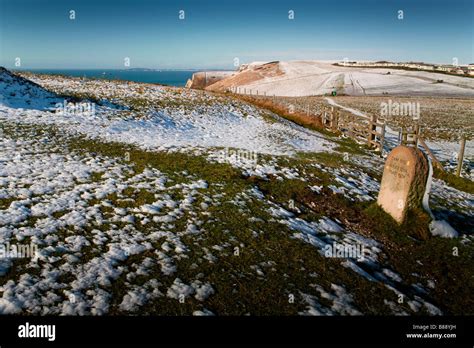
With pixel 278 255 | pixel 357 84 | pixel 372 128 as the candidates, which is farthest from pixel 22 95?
pixel 357 84

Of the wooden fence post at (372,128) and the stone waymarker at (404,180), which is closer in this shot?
the stone waymarker at (404,180)

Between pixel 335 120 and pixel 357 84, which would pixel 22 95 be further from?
pixel 357 84

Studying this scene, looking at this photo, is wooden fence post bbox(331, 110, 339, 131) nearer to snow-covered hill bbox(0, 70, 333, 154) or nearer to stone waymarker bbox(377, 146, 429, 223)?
snow-covered hill bbox(0, 70, 333, 154)

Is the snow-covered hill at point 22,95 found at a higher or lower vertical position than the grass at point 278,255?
higher

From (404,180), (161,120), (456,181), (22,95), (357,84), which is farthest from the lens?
(357,84)

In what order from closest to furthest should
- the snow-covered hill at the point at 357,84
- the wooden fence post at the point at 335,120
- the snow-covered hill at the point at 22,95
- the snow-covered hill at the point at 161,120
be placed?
the snow-covered hill at the point at 161,120 → the snow-covered hill at the point at 22,95 → the wooden fence post at the point at 335,120 → the snow-covered hill at the point at 357,84

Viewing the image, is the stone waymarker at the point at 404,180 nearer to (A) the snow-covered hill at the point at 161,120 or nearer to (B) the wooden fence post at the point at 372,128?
(A) the snow-covered hill at the point at 161,120

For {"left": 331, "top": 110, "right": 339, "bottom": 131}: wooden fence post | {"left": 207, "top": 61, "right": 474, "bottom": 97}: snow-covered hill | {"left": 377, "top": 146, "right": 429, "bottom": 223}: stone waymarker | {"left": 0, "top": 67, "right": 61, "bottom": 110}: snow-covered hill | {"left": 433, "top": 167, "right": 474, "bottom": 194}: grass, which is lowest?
{"left": 433, "top": 167, "right": 474, "bottom": 194}: grass

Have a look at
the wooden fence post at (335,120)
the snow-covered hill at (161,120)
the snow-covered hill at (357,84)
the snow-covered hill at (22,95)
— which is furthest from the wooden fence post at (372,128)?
the snow-covered hill at (357,84)

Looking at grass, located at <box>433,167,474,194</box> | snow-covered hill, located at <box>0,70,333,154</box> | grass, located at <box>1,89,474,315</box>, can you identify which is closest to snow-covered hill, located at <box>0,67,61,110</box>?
snow-covered hill, located at <box>0,70,333,154</box>
